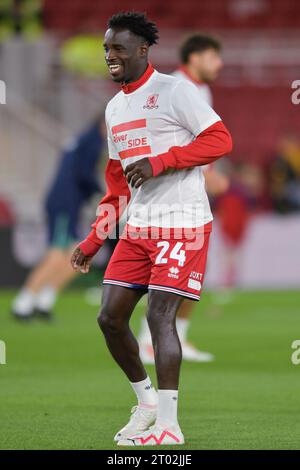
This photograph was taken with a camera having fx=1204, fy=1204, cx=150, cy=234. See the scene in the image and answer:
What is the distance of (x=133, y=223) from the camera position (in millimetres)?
6516

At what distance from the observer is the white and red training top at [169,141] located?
20.7ft

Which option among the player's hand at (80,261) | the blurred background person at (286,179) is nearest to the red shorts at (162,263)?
the player's hand at (80,261)

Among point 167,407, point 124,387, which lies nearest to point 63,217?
point 124,387

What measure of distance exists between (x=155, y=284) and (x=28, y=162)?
13.9 meters

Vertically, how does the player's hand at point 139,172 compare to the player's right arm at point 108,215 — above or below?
above

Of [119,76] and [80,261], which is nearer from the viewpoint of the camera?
[119,76]

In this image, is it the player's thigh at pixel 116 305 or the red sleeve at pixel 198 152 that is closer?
the red sleeve at pixel 198 152

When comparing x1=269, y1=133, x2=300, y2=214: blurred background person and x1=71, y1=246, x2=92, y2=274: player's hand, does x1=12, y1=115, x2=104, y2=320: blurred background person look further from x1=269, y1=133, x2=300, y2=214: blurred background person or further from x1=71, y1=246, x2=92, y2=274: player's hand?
x1=269, y1=133, x2=300, y2=214: blurred background person

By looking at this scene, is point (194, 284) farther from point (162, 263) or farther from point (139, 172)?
point (139, 172)

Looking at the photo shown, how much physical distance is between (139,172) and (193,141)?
0.41 metres

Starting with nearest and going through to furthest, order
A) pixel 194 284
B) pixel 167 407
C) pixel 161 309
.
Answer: pixel 167 407 < pixel 161 309 < pixel 194 284

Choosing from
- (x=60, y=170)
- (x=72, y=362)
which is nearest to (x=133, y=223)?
(x=72, y=362)

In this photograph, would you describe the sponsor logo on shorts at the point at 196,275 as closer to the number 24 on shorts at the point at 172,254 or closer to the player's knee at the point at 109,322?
the number 24 on shorts at the point at 172,254

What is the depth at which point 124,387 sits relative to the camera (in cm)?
865
